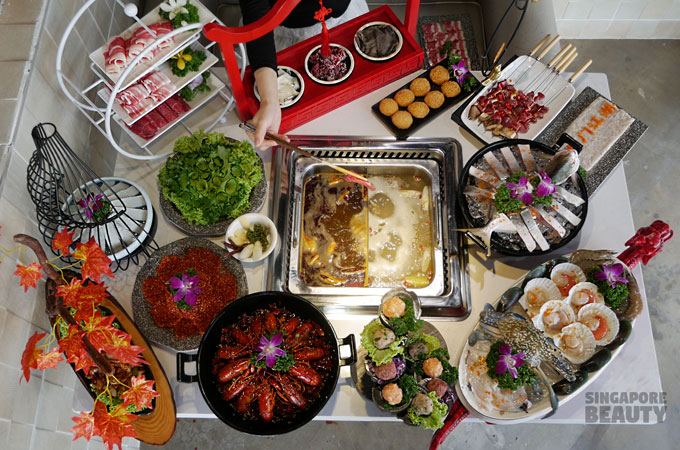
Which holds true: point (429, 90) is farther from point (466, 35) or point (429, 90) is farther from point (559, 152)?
point (466, 35)

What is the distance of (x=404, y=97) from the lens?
6.41 feet

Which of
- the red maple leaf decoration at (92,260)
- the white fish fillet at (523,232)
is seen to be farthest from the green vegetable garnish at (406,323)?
the red maple leaf decoration at (92,260)

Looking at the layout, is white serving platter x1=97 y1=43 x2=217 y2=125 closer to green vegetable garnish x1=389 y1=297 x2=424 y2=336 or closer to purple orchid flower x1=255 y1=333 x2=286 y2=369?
purple orchid flower x1=255 y1=333 x2=286 y2=369

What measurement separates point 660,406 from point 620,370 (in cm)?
18

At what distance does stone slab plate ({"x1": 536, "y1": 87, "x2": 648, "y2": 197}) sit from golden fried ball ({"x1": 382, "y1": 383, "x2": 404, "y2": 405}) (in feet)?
3.67

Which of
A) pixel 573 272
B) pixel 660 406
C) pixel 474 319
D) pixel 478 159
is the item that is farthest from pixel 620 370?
pixel 478 159

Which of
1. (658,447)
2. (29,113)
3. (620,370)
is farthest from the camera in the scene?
(658,447)

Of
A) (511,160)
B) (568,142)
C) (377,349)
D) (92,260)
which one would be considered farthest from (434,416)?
(568,142)

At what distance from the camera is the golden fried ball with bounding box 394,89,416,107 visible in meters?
1.95

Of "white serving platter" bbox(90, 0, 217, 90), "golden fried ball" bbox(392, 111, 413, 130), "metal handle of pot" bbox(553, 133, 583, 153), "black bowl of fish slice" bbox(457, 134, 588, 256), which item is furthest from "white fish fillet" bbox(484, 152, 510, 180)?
"white serving platter" bbox(90, 0, 217, 90)

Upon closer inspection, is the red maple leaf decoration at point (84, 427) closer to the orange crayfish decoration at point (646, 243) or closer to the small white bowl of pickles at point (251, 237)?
the small white bowl of pickles at point (251, 237)

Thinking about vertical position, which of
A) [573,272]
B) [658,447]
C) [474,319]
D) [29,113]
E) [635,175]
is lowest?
[658,447]

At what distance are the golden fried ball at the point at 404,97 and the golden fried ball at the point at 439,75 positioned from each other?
0.42ft

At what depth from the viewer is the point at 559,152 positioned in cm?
163
